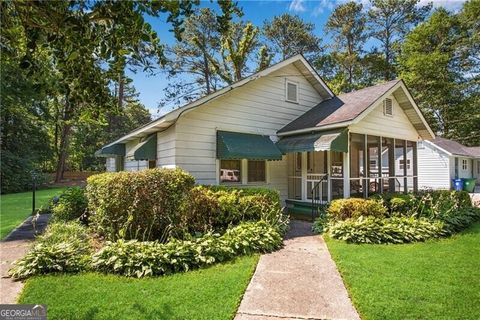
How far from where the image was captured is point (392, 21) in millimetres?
33188

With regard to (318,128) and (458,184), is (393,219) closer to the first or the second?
(318,128)

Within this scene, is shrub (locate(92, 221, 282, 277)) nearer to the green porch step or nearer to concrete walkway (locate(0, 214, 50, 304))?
concrete walkway (locate(0, 214, 50, 304))

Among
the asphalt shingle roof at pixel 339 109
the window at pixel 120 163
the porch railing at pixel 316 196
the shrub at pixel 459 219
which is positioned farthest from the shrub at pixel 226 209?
the window at pixel 120 163

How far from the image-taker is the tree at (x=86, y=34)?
255cm

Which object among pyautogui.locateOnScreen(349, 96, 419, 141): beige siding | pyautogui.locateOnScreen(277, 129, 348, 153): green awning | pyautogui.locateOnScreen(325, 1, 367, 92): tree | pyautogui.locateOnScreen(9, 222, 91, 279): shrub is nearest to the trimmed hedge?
pyautogui.locateOnScreen(9, 222, 91, 279): shrub

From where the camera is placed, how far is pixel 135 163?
1581cm

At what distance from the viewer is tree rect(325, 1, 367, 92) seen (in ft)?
102

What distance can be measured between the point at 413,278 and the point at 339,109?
8167mm

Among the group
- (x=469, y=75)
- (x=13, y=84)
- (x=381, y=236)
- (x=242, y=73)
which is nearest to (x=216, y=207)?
(x=381, y=236)

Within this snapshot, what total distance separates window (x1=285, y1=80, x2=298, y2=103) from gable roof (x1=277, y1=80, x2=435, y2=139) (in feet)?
2.94

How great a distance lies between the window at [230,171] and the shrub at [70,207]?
4.80 meters

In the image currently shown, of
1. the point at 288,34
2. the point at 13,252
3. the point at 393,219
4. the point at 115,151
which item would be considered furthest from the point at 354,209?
the point at 288,34

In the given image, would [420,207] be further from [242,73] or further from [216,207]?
[242,73]

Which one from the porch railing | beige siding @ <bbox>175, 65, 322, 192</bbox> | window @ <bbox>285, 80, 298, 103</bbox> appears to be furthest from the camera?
window @ <bbox>285, 80, 298, 103</bbox>
